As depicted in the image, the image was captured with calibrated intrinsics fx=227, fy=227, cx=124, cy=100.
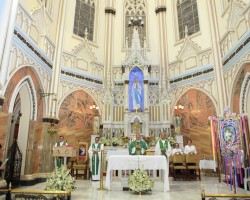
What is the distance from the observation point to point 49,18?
1303 cm

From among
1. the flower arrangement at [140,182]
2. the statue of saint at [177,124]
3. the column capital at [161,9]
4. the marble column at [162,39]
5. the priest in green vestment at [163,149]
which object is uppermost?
the column capital at [161,9]

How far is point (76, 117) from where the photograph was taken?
14.1m

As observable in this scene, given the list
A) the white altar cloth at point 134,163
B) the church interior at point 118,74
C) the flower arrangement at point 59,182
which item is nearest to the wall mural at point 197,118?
the church interior at point 118,74

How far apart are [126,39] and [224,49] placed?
24.4 feet

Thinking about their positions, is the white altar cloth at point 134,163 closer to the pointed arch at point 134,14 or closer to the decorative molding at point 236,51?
the decorative molding at point 236,51

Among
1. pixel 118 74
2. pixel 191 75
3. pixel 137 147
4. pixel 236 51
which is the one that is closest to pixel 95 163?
pixel 137 147

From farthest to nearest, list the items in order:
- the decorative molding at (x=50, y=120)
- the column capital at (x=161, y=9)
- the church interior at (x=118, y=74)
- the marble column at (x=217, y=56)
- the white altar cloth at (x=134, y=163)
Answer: the column capital at (x=161, y=9), the marble column at (x=217, y=56), the decorative molding at (x=50, y=120), the church interior at (x=118, y=74), the white altar cloth at (x=134, y=163)

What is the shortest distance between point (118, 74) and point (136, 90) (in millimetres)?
2272

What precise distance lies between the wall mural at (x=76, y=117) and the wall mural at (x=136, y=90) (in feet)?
8.40

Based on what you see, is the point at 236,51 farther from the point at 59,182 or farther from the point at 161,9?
the point at 59,182

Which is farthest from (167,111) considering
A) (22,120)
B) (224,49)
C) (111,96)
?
(22,120)

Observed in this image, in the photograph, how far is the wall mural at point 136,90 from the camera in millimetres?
14672

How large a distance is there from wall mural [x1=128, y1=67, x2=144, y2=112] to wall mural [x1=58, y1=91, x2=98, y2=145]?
2.56m

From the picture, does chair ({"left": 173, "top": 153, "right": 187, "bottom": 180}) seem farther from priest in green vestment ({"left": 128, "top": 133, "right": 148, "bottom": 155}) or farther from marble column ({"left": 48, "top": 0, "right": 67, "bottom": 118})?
marble column ({"left": 48, "top": 0, "right": 67, "bottom": 118})
